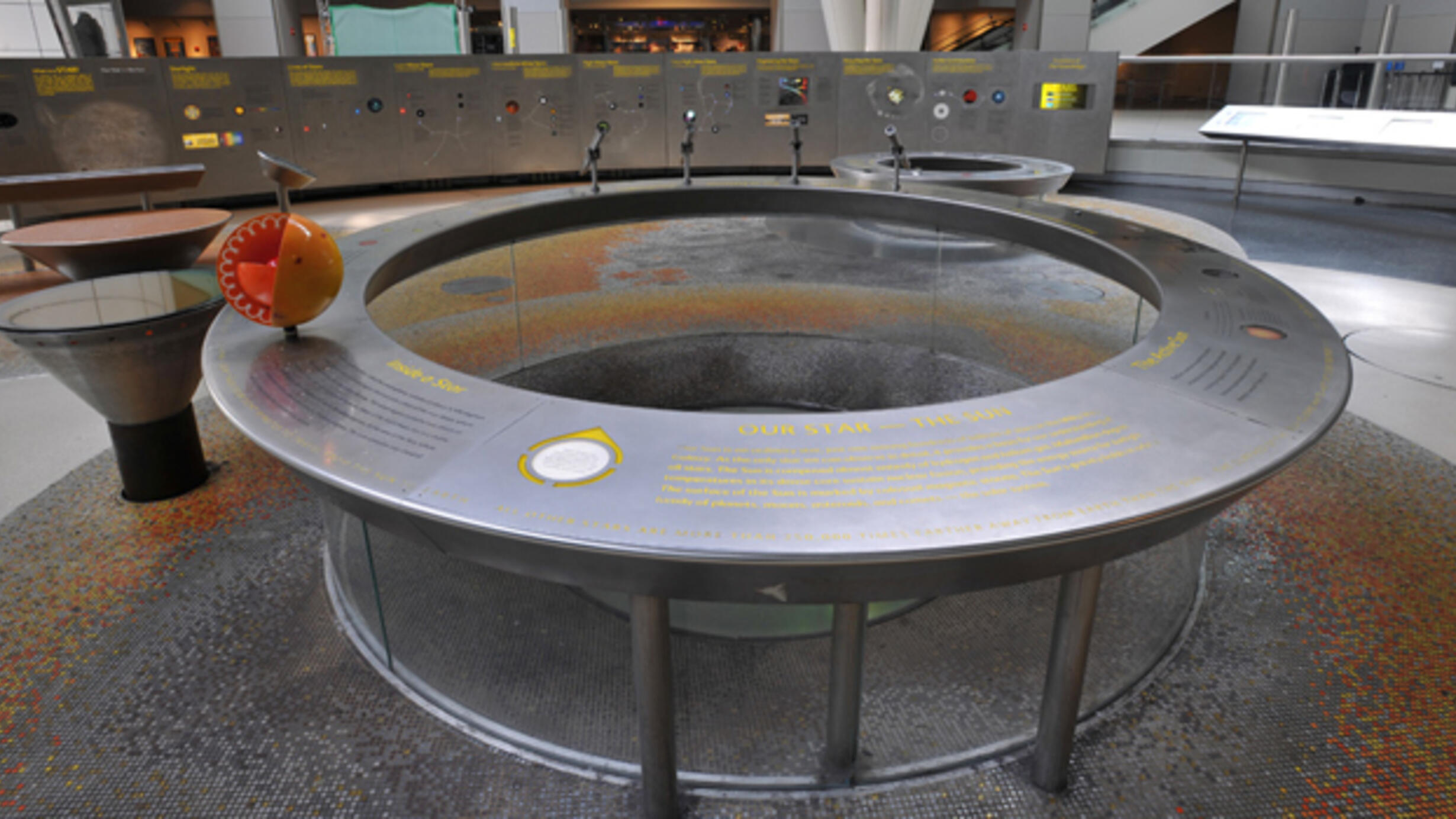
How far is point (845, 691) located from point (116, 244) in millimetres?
4283

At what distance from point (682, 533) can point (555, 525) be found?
18 centimetres

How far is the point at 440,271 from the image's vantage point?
3.25 m

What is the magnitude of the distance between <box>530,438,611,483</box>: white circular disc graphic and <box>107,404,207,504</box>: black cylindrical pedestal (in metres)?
2.33

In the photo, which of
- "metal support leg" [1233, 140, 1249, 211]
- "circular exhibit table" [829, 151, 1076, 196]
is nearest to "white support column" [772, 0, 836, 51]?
"metal support leg" [1233, 140, 1249, 211]

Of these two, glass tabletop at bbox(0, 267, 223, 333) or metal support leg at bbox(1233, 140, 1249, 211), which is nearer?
glass tabletop at bbox(0, 267, 223, 333)

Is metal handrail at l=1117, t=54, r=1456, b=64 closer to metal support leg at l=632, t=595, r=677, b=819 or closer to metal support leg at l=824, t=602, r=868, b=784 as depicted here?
metal support leg at l=824, t=602, r=868, b=784

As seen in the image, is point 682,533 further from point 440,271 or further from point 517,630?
point 440,271

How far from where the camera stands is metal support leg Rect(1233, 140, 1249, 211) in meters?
8.49

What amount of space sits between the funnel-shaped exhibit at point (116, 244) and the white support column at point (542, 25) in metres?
9.90

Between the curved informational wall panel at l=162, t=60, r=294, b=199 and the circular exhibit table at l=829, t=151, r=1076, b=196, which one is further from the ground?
the curved informational wall panel at l=162, t=60, r=294, b=199

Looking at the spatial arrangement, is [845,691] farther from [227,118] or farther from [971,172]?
[227,118]

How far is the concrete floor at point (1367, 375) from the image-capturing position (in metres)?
3.43

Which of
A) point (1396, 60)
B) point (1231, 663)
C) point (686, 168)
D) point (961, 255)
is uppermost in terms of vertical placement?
point (1396, 60)

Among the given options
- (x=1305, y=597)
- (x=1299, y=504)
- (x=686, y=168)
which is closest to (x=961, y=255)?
(x=686, y=168)
